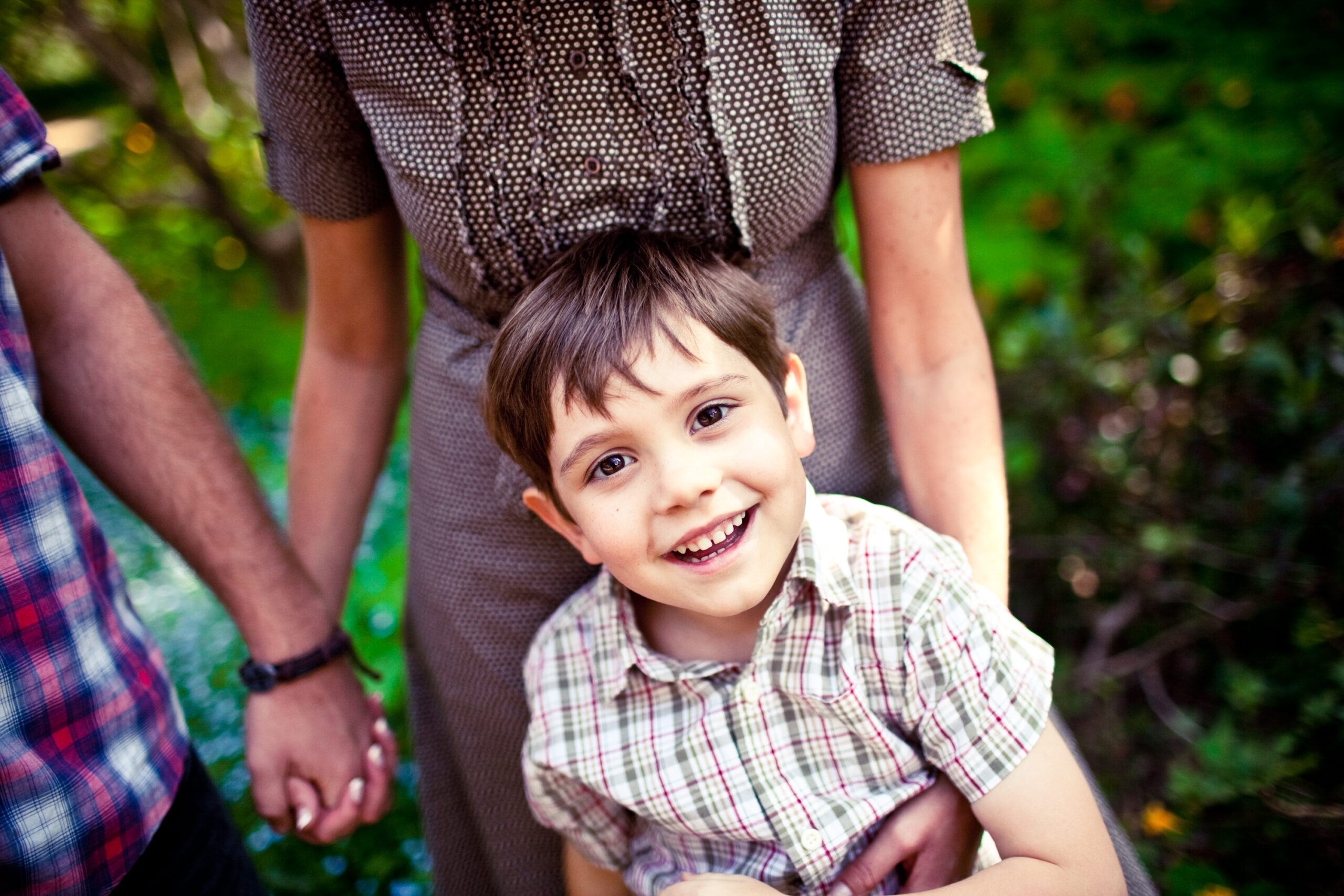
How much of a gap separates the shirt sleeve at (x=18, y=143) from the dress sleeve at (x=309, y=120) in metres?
0.33

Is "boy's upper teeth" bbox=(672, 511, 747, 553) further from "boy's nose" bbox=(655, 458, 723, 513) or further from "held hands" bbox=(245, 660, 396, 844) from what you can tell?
"held hands" bbox=(245, 660, 396, 844)

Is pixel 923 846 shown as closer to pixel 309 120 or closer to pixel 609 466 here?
pixel 609 466

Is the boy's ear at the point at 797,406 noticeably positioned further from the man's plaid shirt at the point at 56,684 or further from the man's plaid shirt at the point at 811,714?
the man's plaid shirt at the point at 56,684

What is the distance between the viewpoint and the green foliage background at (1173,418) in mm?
2268

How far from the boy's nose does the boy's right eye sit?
3.3 inches

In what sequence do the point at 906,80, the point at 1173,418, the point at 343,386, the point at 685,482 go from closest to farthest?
the point at 685,482, the point at 906,80, the point at 343,386, the point at 1173,418

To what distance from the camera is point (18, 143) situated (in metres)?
1.38

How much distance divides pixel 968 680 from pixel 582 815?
0.68 meters

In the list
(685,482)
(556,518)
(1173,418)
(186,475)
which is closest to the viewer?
(685,482)

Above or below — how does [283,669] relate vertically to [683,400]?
below

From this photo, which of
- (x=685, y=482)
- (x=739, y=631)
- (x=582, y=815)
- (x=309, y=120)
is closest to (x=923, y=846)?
(x=739, y=631)

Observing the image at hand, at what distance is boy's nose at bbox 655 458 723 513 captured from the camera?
1.20 m

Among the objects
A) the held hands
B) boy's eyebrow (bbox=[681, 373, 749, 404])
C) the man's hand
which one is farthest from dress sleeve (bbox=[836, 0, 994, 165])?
the held hands

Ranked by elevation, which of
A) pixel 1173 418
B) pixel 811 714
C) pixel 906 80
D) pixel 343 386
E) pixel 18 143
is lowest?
pixel 1173 418
